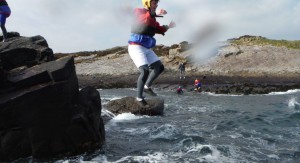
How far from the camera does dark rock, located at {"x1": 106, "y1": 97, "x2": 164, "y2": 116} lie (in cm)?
2034

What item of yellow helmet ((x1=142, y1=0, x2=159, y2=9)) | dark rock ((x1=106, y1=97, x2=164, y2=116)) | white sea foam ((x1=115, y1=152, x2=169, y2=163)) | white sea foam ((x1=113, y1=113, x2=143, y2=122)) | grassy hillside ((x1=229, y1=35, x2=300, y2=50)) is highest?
grassy hillside ((x1=229, y1=35, x2=300, y2=50))

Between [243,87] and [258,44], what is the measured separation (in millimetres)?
26747

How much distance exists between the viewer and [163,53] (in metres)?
66.5

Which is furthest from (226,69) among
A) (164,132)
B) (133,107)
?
(164,132)

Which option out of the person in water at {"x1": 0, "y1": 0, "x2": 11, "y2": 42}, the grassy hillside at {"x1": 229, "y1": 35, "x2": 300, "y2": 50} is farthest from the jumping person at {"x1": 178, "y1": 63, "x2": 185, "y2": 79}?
the person in water at {"x1": 0, "y1": 0, "x2": 11, "y2": 42}

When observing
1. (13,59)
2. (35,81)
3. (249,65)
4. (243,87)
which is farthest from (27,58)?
(249,65)

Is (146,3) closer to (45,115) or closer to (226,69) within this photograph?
(45,115)

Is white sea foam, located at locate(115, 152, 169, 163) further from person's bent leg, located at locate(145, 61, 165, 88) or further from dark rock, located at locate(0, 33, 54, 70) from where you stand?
dark rock, located at locate(0, 33, 54, 70)

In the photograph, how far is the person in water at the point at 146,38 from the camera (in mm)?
11062

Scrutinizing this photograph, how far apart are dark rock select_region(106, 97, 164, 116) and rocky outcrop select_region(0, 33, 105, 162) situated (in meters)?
7.65

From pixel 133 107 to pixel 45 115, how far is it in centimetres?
991

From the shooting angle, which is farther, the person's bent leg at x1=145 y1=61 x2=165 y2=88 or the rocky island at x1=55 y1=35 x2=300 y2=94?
the rocky island at x1=55 y1=35 x2=300 y2=94

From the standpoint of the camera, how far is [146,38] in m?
11.3

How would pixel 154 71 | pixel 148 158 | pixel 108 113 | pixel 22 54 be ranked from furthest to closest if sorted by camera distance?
pixel 108 113 → pixel 22 54 → pixel 154 71 → pixel 148 158
